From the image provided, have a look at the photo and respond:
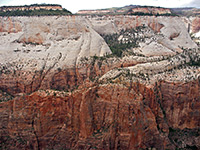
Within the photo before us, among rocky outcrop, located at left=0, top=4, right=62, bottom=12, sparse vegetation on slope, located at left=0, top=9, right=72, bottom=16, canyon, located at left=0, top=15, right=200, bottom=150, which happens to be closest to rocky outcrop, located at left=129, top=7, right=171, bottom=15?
canyon, located at left=0, top=15, right=200, bottom=150

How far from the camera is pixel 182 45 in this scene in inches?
1389

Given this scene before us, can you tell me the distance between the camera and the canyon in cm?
2497

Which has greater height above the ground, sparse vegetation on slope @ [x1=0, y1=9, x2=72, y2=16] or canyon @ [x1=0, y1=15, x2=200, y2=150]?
sparse vegetation on slope @ [x1=0, y1=9, x2=72, y2=16]

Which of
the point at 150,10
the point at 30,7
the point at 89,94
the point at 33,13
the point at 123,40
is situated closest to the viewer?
the point at 89,94

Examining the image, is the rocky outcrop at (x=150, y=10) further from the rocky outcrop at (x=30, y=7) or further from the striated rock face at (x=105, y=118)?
the striated rock face at (x=105, y=118)

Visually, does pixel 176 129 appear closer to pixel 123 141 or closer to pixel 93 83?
pixel 123 141

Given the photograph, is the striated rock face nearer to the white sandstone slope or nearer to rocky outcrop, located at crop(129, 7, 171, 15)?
the white sandstone slope

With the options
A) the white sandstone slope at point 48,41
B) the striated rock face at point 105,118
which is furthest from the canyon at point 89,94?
the white sandstone slope at point 48,41

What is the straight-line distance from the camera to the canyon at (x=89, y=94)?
24969 mm

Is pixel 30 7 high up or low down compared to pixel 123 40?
up

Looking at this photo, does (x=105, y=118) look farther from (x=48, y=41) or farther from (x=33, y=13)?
(x=33, y=13)

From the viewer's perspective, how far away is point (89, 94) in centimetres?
2538

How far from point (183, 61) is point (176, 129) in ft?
24.7

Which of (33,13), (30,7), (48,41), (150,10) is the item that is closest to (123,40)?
(150,10)
